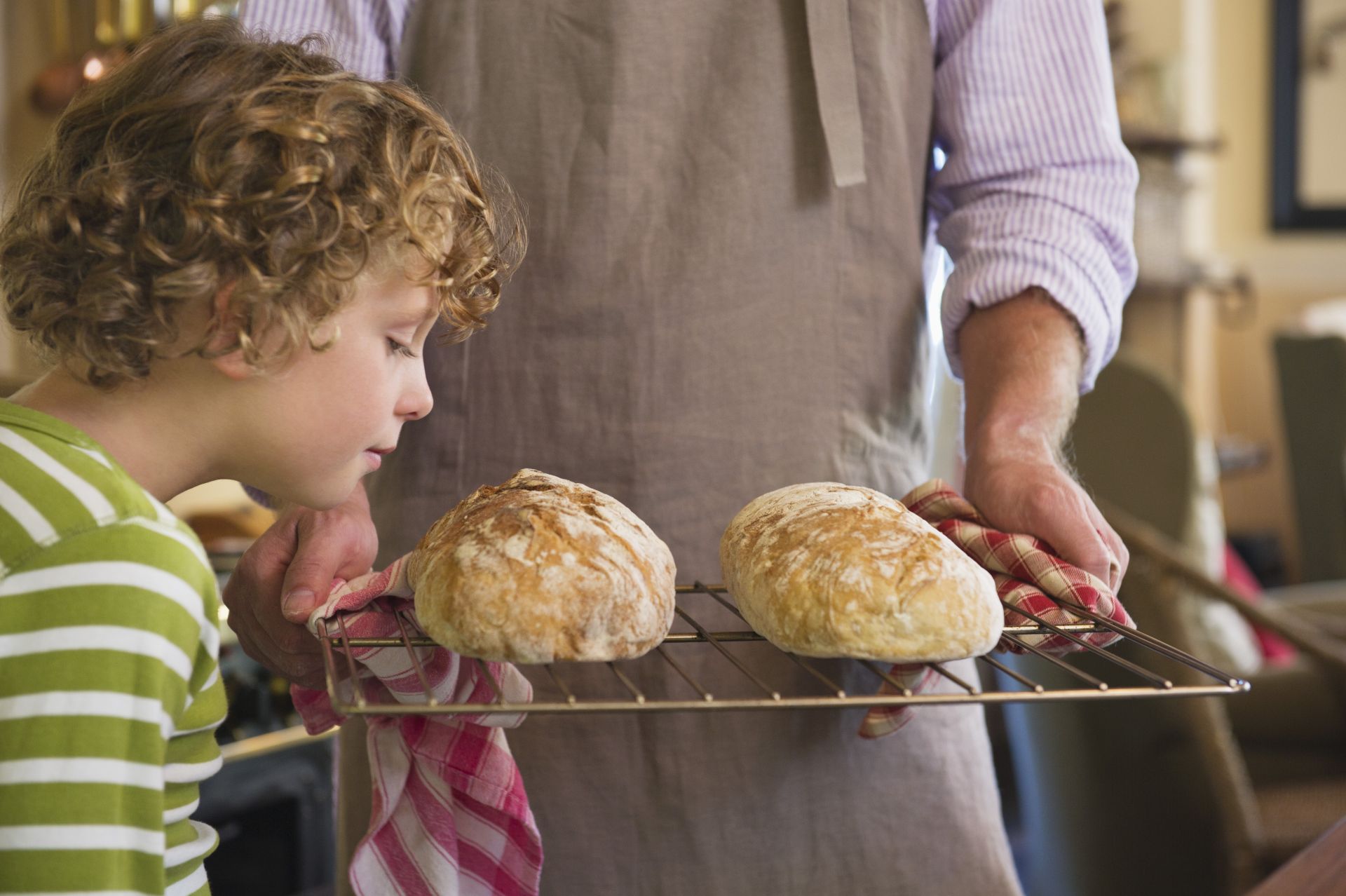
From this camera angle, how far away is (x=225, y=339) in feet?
2.44

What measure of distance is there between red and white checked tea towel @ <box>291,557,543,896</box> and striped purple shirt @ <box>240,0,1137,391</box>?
54 cm

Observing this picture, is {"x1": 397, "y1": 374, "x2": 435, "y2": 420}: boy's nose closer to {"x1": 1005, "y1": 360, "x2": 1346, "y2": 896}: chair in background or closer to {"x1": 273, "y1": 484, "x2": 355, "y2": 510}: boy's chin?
{"x1": 273, "y1": 484, "x2": 355, "y2": 510}: boy's chin

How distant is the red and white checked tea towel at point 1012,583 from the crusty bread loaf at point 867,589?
5cm

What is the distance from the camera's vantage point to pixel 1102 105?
1.08 m

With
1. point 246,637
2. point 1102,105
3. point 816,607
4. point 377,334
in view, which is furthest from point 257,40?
point 1102,105

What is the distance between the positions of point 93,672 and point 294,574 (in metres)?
0.21

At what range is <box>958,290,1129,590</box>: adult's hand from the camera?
822mm

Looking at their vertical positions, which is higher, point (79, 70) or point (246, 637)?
point (79, 70)

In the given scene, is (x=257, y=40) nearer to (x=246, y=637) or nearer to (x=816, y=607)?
(x=246, y=637)

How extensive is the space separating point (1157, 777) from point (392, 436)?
4.73ft

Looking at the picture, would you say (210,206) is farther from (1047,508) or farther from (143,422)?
(1047,508)

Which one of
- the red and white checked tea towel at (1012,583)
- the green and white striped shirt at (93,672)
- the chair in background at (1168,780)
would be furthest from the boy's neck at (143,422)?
the chair in background at (1168,780)

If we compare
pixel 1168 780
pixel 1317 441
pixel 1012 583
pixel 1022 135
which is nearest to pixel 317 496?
pixel 1012 583

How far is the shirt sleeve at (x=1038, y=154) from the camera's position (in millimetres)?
1039
